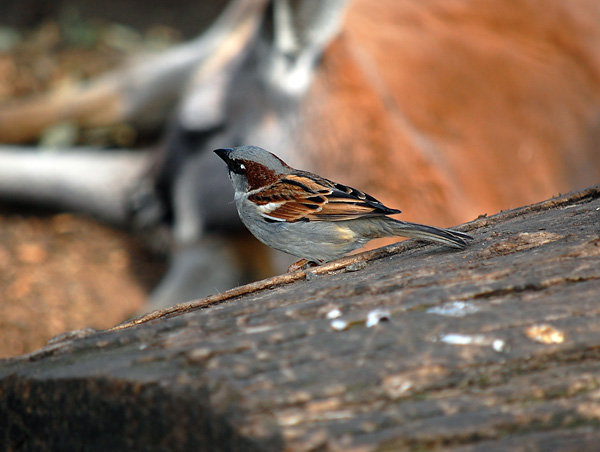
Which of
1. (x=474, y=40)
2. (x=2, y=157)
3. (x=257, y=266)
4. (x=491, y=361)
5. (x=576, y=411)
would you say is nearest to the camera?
(x=576, y=411)

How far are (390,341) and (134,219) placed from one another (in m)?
5.32

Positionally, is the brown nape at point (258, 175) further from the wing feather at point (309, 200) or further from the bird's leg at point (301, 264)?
the bird's leg at point (301, 264)

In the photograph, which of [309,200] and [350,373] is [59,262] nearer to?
[309,200]

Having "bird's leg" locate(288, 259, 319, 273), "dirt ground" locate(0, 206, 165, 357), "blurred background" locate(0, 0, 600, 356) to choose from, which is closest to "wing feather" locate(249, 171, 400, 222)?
"bird's leg" locate(288, 259, 319, 273)

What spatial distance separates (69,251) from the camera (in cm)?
664

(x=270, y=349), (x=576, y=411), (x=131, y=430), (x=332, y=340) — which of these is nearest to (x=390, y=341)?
(x=332, y=340)

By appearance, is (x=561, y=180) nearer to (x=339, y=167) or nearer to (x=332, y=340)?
(x=339, y=167)

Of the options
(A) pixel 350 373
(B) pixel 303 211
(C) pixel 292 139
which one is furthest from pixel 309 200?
(C) pixel 292 139

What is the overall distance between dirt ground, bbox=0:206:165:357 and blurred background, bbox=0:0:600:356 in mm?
16

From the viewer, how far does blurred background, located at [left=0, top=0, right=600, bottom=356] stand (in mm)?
5426

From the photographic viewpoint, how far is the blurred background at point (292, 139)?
17.8 ft

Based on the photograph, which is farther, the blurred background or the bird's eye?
the blurred background

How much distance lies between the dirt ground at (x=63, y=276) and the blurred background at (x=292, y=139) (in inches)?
0.6

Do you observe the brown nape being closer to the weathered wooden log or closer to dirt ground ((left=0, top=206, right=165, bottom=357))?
the weathered wooden log
